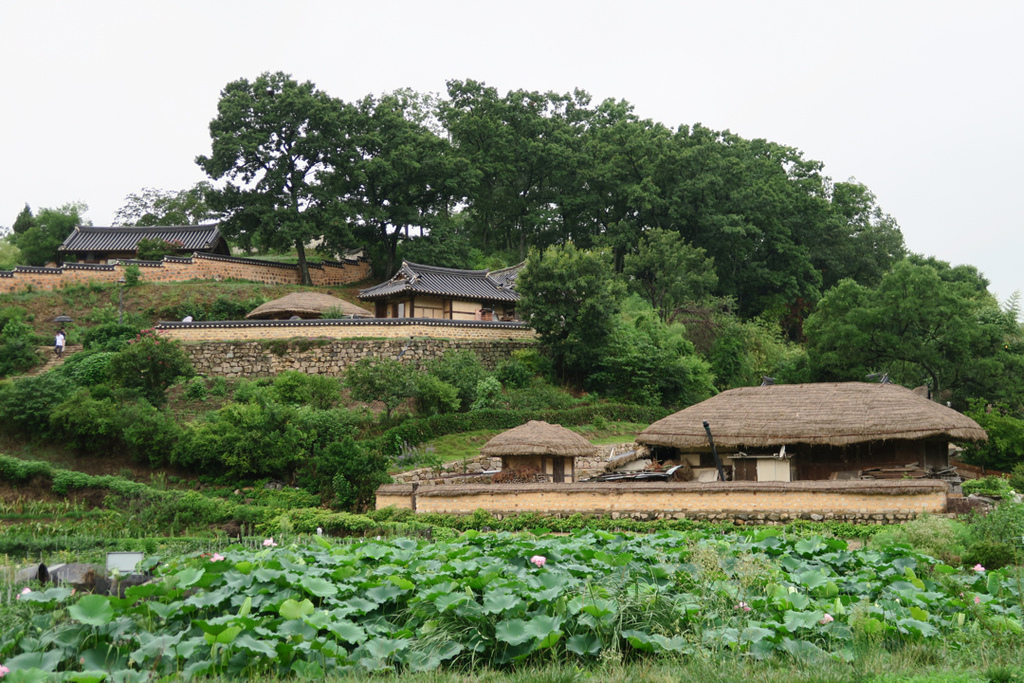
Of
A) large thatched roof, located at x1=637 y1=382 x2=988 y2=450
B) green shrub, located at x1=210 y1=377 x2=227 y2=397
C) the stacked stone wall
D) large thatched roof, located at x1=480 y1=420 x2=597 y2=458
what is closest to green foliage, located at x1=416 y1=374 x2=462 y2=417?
large thatched roof, located at x1=480 y1=420 x2=597 y2=458

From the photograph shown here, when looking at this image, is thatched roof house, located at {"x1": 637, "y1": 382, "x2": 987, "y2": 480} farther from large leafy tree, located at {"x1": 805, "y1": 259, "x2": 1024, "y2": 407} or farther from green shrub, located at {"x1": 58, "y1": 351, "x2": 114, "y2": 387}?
green shrub, located at {"x1": 58, "y1": 351, "x2": 114, "y2": 387}

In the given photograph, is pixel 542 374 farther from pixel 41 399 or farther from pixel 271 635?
pixel 271 635

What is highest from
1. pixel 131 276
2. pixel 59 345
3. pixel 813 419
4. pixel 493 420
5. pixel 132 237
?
pixel 132 237

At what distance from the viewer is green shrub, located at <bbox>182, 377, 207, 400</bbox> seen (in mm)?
26703

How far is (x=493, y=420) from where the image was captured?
25.4 m

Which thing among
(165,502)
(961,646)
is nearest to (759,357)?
(165,502)

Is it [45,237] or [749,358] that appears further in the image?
[45,237]

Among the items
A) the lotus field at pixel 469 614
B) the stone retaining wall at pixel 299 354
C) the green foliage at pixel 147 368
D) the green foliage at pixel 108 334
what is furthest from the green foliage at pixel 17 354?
the lotus field at pixel 469 614

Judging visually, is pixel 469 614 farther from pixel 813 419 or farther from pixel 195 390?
pixel 195 390

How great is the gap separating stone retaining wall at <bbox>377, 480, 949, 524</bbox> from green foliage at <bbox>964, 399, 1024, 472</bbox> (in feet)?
33.4

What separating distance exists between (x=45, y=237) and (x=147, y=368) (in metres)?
27.2

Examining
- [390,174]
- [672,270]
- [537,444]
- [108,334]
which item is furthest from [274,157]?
[537,444]

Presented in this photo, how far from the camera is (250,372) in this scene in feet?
97.4

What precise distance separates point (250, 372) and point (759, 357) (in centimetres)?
2006
